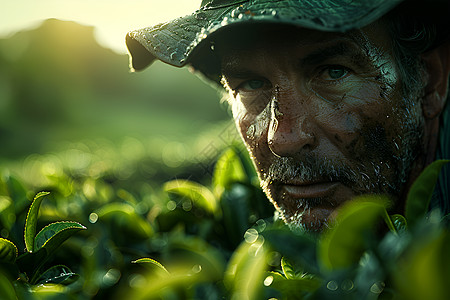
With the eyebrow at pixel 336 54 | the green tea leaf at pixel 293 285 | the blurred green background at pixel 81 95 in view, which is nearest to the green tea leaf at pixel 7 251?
the green tea leaf at pixel 293 285

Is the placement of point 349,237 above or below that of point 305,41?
below

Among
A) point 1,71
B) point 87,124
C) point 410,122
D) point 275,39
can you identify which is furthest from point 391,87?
point 1,71

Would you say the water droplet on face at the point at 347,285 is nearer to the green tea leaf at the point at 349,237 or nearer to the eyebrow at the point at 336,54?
the green tea leaf at the point at 349,237

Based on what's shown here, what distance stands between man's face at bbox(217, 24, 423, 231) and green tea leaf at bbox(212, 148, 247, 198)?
23.4 inches

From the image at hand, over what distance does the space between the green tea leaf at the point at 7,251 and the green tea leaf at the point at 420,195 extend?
122 centimetres

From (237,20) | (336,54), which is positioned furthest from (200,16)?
(336,54)

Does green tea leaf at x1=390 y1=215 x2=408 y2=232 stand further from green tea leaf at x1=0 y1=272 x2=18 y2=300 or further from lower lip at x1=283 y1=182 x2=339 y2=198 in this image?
green tea leaf at x1=0 y1=272 x2=18 y2=300

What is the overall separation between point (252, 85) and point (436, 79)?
2.77 feet

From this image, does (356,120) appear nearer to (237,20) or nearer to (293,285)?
(237,20)

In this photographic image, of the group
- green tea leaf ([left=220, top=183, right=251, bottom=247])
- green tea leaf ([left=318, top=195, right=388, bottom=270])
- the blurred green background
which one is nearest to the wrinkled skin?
green tea leaf ([left=220, top=183, right=251, bottom=247])

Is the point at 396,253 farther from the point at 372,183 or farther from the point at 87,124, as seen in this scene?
the point at 87,124

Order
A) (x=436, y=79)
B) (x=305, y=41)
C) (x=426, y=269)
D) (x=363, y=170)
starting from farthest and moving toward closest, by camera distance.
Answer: (x=436, y=79)
(x=363, y=170)
(x=305, y=41)
(x=426, y=269)

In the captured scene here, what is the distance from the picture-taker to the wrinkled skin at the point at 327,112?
1636 mm

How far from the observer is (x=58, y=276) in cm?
146
